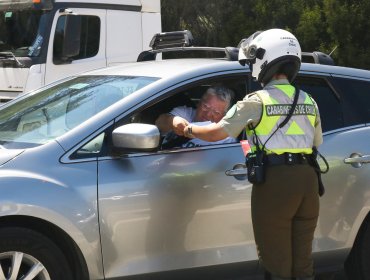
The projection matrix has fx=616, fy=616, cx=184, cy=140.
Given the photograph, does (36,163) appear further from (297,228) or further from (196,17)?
(196,17)

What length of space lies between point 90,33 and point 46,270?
6271mm

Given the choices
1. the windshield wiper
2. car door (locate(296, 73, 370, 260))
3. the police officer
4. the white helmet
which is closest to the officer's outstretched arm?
the police officer

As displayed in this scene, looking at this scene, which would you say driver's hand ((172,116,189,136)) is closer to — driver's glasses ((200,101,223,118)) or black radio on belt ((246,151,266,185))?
driver's glasses ((200,101,223,118))

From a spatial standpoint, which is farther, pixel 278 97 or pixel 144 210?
pixel 144 210

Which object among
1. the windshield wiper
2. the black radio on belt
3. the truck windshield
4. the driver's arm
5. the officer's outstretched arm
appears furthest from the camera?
the truck windshield

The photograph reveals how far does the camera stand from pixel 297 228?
318 centimetres

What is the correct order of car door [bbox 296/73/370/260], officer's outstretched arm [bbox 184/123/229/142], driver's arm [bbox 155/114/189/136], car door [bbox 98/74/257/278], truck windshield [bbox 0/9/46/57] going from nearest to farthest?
officer's outstretched arm [bbox 184/123/229/142], car door [bbox 98/74/257/278], driver's arm [bbox 155/114/189/136], car door [bbox 296/73/370/260], truck windshield [bbox 0/9/46/57]

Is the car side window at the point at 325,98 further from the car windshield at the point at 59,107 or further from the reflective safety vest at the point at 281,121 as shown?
the car windshield at the point at 59,107

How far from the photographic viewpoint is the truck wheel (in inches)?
158

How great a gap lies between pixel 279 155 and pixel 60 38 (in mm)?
6081

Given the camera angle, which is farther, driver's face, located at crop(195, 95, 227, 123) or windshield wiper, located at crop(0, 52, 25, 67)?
windshield wiper, located at crop(0, 52, 25, 67)

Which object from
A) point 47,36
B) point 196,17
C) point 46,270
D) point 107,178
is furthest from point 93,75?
point 196,17

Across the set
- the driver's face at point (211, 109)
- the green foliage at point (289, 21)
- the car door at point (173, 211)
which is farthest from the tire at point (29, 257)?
the green foliage at point (289, 21)

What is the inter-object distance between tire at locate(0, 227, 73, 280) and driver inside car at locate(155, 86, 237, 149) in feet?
3.01
